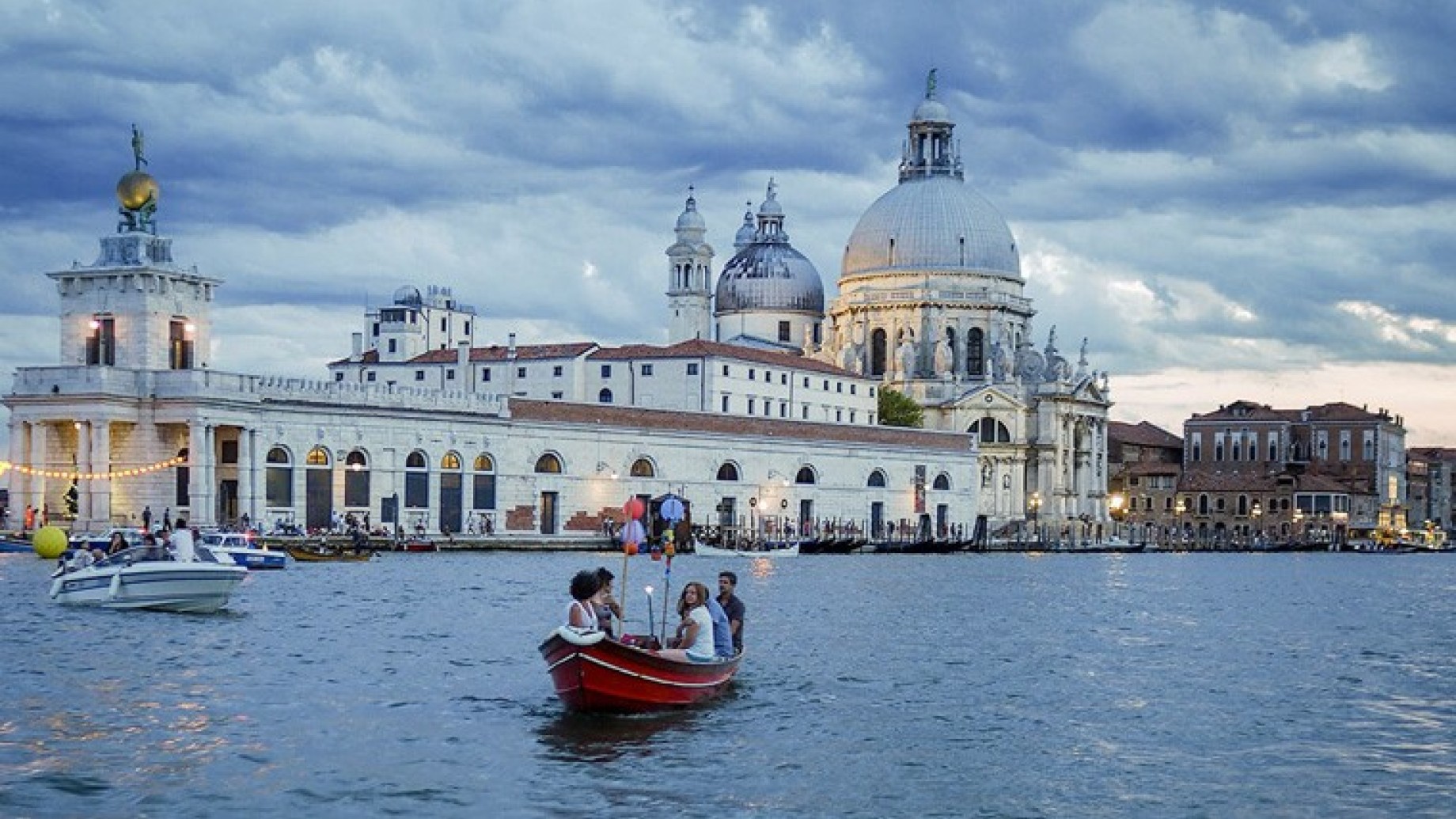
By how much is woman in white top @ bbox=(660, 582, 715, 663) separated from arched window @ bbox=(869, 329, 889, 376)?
101 meters

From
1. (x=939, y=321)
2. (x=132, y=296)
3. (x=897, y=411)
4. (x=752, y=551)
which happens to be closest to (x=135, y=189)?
(x=132, y=296)

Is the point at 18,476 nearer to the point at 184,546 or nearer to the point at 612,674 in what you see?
the point at 184,546

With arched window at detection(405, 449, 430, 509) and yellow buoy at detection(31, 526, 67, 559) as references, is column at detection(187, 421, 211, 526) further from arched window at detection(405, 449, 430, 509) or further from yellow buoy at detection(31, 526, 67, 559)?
arched window at detection(405, 449, 430, 509)

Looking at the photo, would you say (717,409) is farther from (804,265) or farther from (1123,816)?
(1123,816)

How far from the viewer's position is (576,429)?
8562 cm

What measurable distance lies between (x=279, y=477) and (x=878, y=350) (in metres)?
59.8

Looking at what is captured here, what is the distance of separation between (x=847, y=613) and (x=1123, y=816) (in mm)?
26327

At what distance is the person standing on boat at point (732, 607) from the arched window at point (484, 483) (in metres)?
53.4

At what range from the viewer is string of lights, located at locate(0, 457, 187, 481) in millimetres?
68562

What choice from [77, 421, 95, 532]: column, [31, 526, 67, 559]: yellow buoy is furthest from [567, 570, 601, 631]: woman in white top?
[77, 421, 95, 532]: column

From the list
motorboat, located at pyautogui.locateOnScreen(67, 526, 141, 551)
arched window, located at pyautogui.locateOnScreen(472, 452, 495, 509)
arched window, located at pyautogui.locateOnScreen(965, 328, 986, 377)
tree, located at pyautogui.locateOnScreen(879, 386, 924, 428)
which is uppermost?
arched window, located at pyautogui.locateOnScreen(965, 328, 986, 377)

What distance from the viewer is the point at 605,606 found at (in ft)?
84.0

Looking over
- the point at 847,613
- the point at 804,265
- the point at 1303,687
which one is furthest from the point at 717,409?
the point at 1303,687

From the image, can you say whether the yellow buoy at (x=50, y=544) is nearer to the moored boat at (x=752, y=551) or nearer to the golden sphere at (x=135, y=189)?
the golden sphere at (x=135, y=189)
